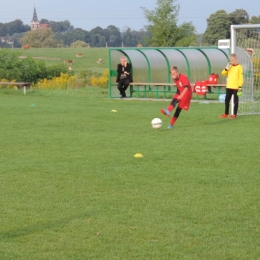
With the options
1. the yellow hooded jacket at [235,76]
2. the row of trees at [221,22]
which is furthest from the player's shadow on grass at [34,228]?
the row of trees at [221,22]

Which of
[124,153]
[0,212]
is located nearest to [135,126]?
[124,153]

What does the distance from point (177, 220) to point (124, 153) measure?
483 centimetres

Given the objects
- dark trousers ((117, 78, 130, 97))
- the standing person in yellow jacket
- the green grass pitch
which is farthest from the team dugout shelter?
the green grass pitch

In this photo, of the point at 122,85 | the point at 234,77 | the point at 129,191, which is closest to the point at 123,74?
the point at 122,85

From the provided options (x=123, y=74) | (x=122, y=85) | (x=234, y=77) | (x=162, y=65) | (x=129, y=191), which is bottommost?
(x=122, y=85)

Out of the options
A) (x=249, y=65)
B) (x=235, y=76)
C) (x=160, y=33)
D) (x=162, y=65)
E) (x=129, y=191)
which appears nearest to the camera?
(x=129, y=191)

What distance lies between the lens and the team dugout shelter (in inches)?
1065

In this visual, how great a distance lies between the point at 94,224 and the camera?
22.9 feet

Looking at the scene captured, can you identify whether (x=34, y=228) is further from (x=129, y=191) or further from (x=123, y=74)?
(x=123, y=74)

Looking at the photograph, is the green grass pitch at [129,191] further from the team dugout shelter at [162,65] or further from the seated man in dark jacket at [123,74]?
the team dugout shelter at [162,65]

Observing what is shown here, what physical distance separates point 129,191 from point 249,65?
577 inches

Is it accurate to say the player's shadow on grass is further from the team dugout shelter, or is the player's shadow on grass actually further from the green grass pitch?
the team dugout shelter

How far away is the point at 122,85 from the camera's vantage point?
2720 centimetres

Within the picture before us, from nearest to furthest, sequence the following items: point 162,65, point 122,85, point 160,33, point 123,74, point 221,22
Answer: point 123,74 → point 122,85 → point 162,65 → point 160,33 → point 221,22
